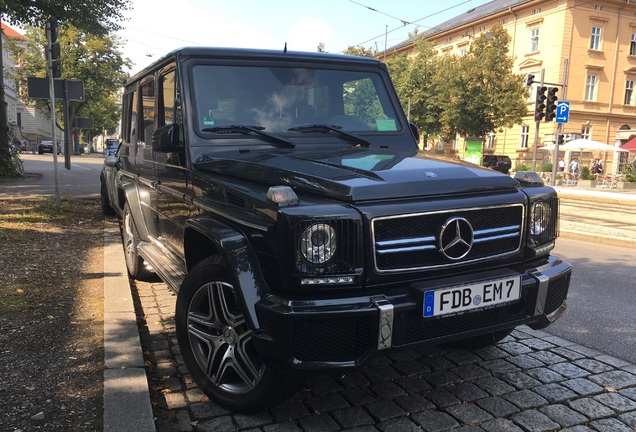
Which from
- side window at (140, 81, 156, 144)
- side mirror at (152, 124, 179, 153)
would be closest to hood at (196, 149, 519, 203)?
side mirror at (152, 124, 179, 153)

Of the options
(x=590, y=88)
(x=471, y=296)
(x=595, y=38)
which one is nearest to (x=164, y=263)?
(x=471, y=296)

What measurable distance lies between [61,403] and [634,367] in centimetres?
370

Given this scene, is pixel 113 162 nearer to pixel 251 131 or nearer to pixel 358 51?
pixel 251 131

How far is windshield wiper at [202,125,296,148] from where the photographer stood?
3549mm

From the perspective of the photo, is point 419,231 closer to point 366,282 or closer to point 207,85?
point 366,282

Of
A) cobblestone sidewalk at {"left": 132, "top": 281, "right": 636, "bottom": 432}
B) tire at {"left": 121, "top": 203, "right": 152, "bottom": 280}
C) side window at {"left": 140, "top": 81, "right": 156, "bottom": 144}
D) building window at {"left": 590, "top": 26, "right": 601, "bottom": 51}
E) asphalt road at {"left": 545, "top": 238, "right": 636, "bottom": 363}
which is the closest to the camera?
cobblestone sidewalk at {"left": 132, "top": 281, "right": 636, "bottom": 432}

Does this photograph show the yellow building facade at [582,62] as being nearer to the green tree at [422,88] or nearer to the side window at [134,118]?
the green tree at [422,88]

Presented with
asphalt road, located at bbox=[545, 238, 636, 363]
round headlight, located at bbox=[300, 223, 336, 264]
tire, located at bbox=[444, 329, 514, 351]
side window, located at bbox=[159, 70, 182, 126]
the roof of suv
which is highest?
the roof of suv

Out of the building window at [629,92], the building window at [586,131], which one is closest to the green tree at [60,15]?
the building window at [586,131]

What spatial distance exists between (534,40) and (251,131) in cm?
4150

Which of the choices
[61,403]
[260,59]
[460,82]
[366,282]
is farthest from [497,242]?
[460,82]

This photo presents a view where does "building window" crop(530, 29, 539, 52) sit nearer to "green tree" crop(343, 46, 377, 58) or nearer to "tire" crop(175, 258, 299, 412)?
"green tree" crop(343, 46, 377, 58)

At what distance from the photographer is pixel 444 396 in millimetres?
3125

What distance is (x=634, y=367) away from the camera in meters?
3.62
